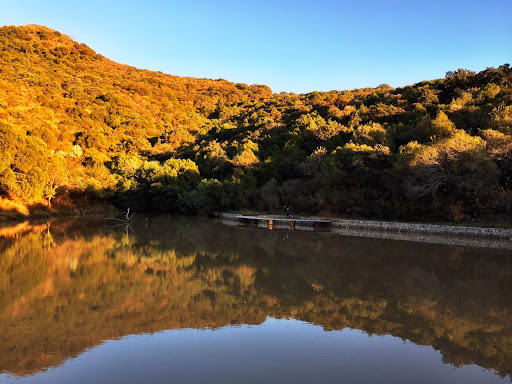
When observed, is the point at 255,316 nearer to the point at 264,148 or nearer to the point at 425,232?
the point at 425,232

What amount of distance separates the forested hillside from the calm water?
7.42 metres

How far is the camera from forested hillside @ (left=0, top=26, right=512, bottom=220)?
70.1 ft

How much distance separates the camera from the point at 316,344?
20.5 ft

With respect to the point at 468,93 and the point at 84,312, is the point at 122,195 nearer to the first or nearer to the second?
the point at 84,312

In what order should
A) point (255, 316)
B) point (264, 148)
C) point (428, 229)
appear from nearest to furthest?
point (255, 316) → point (428, 229) → point (264, 148)

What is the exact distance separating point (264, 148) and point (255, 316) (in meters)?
32.1

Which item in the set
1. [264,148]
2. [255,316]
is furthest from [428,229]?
[264,148]

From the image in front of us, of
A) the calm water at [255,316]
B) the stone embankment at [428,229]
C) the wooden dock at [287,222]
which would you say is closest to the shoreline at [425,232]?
the stone embankment at [428,229]

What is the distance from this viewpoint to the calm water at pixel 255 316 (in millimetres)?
5316

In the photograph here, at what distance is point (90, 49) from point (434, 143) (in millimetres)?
77764

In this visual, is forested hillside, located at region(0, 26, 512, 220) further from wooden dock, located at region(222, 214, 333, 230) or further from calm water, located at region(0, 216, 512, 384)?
calm water, located at region(0, 216, 512, 384)

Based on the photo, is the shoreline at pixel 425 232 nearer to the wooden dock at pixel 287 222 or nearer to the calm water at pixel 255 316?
the wooden dock at pixel 287 222

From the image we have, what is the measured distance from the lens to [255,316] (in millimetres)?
7777

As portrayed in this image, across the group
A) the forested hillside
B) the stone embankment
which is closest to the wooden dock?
the stone embankment
